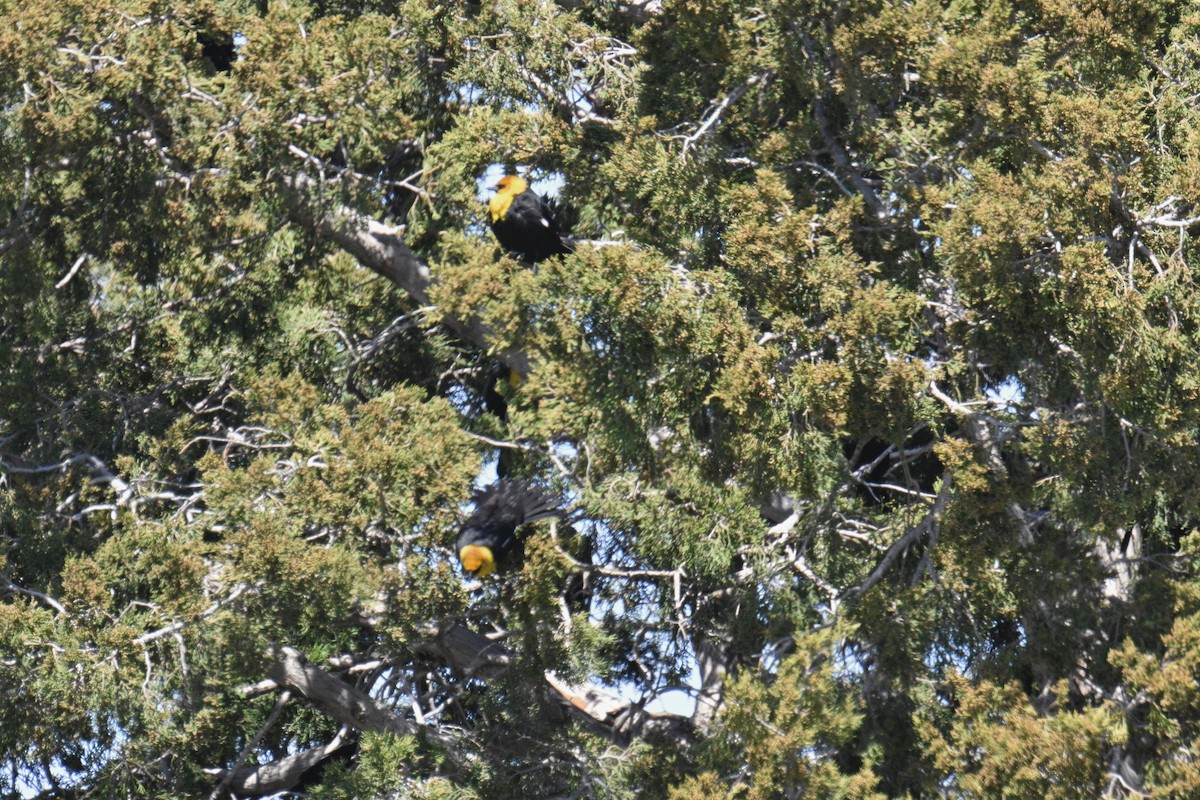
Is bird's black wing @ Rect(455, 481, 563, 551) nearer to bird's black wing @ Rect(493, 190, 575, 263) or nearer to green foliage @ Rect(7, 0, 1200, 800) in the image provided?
green foliage @ Rect(7, 0, 1200, 800)

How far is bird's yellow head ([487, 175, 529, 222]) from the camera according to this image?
7.18 m

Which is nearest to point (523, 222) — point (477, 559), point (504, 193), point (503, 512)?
point (504, 193)

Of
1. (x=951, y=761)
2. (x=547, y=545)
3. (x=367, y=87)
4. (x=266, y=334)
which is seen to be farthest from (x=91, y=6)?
(x=951, y=761)

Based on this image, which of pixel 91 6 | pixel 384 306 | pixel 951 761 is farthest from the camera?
pixel 384 306

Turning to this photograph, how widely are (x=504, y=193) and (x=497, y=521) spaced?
168 cm

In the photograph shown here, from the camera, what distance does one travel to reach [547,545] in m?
6.24

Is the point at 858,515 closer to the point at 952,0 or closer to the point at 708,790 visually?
the point at 708,790

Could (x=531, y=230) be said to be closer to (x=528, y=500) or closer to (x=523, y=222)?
(x=523, y=222)

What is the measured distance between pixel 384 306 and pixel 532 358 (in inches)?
72.0

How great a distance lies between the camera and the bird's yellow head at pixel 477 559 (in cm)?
633

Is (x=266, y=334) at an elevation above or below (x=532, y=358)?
below

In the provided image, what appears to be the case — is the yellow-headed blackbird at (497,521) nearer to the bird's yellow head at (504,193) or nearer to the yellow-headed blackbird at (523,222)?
the yellow-headed blackbird at (523,222)

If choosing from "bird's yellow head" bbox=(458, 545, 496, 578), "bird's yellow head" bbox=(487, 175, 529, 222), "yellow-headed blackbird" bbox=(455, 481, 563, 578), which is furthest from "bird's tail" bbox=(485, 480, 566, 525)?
"bird's yellow head" bbox=(487, 175, 529, 222)

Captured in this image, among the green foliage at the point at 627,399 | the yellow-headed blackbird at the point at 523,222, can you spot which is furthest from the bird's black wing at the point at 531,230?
the green foliage at the point at 627,399
